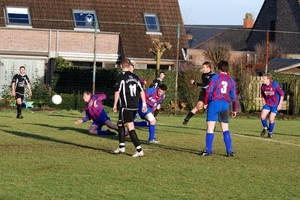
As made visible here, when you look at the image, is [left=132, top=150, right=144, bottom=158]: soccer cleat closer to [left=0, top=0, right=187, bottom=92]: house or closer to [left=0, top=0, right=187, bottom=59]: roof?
[left=0, top=0, right=187, bottom=92]: house

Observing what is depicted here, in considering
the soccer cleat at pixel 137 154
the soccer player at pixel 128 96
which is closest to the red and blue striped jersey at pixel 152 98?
the soccer player at pixel 128 96

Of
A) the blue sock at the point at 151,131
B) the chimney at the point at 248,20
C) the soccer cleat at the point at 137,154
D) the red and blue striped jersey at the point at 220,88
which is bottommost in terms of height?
the soccer cleat at the point at 137,154

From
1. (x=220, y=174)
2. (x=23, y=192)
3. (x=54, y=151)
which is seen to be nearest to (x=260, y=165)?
(x=220, y=174)

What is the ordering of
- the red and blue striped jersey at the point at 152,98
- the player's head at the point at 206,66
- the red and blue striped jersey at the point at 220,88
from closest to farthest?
1. the red and blue striped jersey at the point at 220,88
2. the player's head at the point at 206,66
3. the red and blue striped jersey at the point at 152,98

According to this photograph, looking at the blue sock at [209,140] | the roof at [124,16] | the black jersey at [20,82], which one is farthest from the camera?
the roof at [124,16]

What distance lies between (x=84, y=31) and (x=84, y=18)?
1.36 m

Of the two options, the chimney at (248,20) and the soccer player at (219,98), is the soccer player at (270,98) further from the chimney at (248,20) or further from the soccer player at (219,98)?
the chimney at (248,20)

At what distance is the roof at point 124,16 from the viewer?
39438 mm

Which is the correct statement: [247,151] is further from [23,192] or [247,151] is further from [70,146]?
[23,192]

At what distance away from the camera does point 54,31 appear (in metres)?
38.5

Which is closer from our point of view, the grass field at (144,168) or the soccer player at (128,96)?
the grass field at (144,168)

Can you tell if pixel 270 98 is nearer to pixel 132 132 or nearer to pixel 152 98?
pixel 152 98

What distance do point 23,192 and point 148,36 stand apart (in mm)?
31849

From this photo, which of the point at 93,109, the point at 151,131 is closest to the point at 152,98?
the point at 151,131
